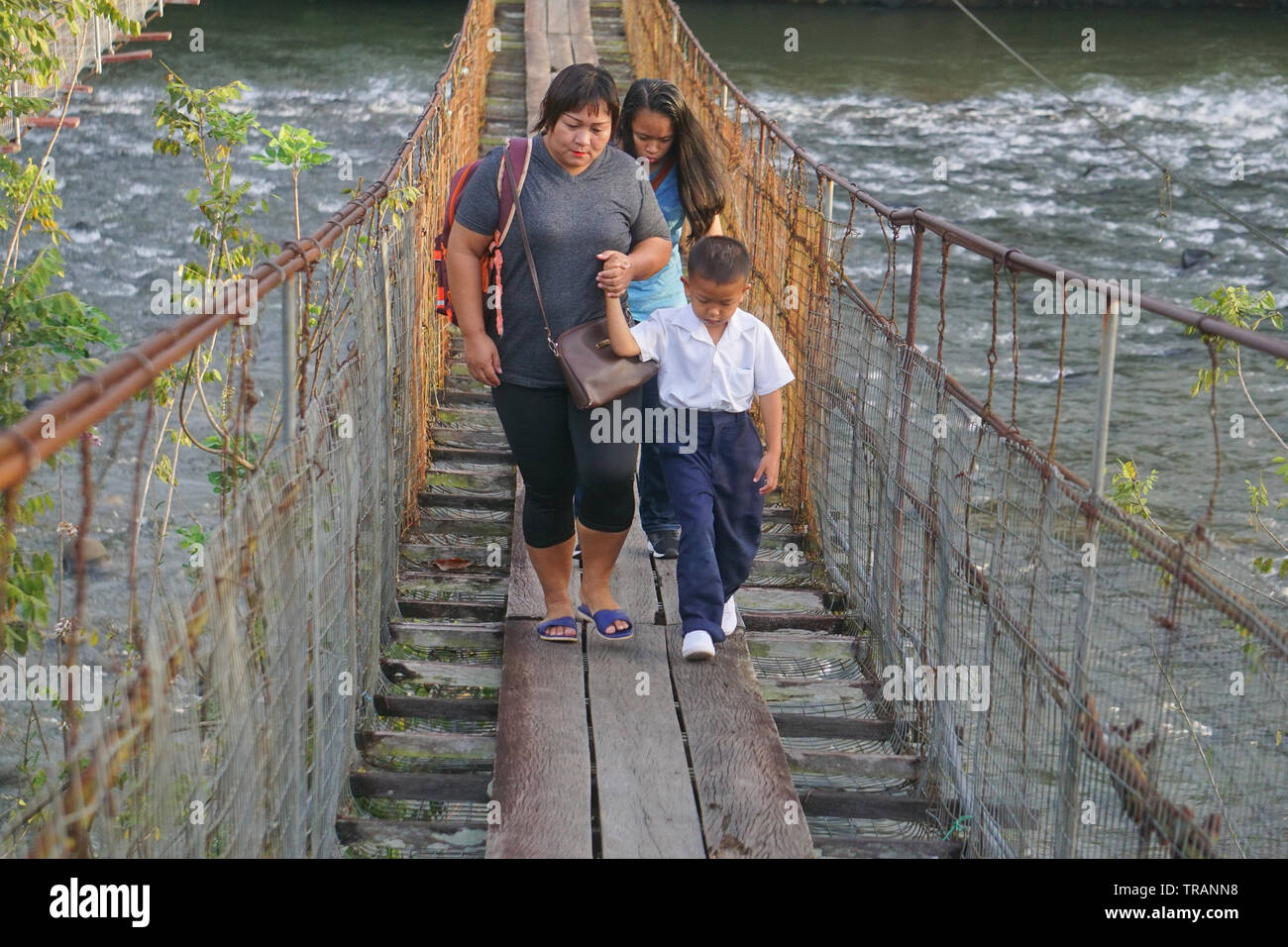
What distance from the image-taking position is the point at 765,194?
21.2 feet

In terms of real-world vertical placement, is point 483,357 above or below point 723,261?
A: below

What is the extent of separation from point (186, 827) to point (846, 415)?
9.79 ft

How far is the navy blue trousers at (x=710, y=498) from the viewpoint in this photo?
3896 millimetres

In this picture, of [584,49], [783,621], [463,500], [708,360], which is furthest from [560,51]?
[708,360]

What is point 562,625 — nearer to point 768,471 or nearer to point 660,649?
point 660,649

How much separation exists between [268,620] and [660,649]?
1.63 metres

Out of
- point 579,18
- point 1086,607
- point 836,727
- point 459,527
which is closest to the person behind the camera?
point 1086,607

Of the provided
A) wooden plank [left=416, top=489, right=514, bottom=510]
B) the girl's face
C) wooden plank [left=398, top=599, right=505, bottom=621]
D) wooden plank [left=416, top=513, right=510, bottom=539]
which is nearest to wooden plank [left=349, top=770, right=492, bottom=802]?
wooden plank [left=398, top=599, right=505, bottom=621]

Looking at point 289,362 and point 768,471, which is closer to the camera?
point 289,362

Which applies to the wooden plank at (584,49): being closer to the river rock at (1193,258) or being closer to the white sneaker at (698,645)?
the river rock at (1193,258)

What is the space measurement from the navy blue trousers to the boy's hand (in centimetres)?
2

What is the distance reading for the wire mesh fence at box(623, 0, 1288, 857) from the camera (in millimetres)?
2742

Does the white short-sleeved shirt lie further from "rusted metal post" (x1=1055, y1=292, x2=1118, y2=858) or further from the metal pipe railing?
"rusted metal post" (x1=1055, y1=292, x2=1118, y2=858)

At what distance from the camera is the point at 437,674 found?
4281mm
